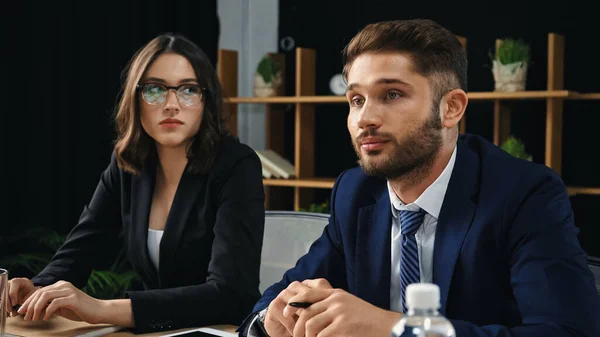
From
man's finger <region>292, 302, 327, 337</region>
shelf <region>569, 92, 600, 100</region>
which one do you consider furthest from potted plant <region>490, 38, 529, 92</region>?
man's finger <region>292, 302, 327, 337</region>

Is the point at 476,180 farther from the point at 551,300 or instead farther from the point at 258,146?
the point at 258,146

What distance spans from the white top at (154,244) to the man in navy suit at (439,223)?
2.05ft

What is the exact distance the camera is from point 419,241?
159cm

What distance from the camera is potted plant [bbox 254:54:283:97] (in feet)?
15.7

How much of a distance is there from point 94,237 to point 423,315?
5.16 ft

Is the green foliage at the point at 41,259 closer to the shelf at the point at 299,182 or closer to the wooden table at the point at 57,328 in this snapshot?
the shelf at the point at 299,182

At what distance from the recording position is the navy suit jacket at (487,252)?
4.47ft

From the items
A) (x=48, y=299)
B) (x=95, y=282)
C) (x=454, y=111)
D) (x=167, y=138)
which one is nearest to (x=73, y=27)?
(x=95, y=282)

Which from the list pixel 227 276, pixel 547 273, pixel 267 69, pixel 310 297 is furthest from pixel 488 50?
pixel 310 297

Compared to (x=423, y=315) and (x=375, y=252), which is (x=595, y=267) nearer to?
(x=375, y=252)

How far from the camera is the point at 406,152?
1.49m

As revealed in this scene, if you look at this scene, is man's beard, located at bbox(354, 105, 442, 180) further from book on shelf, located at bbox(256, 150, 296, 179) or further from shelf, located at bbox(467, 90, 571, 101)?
book on shelf, located at bbox(256, 150, 296, 179)

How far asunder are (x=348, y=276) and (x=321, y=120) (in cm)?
350

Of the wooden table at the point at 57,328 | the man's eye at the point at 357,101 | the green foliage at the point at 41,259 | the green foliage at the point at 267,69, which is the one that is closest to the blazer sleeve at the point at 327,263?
the wooden table at the point at 57,328
